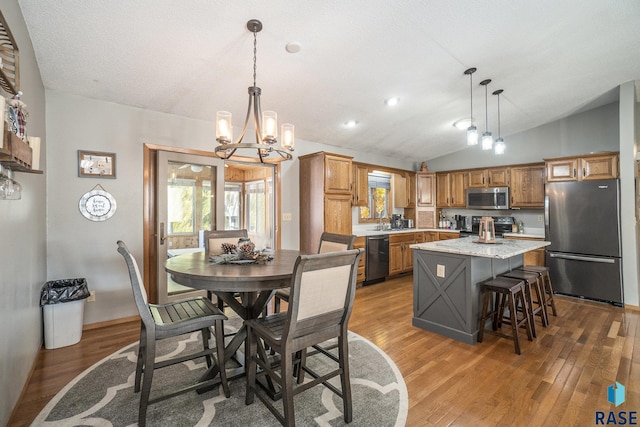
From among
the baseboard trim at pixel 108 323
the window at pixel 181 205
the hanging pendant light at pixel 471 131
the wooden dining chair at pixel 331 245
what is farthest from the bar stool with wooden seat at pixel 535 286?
the baseboard trim at pixel 108 323

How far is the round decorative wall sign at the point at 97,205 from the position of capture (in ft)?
10.1

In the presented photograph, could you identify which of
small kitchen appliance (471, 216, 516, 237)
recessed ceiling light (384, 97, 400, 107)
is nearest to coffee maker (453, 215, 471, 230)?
small kitchen appliance (471, 216, 516, 237)

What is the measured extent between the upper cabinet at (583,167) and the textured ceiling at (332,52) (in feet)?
3.07

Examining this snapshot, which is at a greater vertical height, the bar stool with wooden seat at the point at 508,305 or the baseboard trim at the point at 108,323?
the bar stool with wooden seat at the point at 508,305

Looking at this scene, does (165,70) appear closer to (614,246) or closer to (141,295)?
(141,295)

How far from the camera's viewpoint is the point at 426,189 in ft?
21.5

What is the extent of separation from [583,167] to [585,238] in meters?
1.02

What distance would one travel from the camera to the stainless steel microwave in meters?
5.44

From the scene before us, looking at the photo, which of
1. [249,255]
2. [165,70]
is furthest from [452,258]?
[165,70]

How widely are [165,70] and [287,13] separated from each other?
132 cm

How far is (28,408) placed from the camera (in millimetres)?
1888

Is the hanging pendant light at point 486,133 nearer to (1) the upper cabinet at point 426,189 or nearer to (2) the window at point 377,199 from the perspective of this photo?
(1) the upper cabinet at point 426,189

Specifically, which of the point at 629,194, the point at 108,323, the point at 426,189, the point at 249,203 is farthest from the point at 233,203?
the point at 629,194

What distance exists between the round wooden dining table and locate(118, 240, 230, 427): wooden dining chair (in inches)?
7.8
